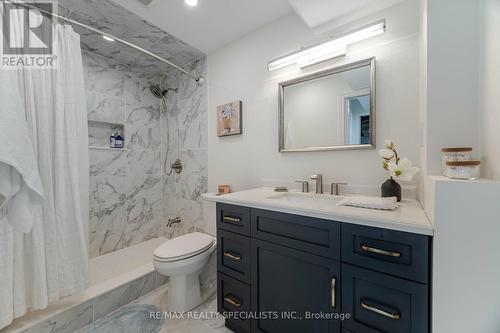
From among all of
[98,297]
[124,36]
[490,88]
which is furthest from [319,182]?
[124,36]

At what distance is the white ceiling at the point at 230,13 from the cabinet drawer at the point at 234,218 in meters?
1.30

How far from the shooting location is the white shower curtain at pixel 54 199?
113 cm

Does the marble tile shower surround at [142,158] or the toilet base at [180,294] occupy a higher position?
the marble tile shower surround at [142,158]

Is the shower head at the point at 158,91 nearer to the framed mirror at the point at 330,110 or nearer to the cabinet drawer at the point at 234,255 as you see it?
the framed mirror at the point at 330,110

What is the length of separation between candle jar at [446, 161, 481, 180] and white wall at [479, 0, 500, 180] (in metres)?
0.06

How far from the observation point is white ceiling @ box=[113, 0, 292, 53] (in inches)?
58.7

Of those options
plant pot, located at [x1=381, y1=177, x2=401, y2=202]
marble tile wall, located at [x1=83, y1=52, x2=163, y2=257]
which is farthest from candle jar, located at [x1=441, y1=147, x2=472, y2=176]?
marble tile wall, located at [x1=83, y1=52, x2=163, y2=257]

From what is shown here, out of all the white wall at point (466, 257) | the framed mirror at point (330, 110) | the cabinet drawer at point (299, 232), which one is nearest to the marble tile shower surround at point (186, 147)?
the framed mirror at point (330, 110)

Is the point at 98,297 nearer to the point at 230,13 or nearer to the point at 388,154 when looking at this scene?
the point at 388,154

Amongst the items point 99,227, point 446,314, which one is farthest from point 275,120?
point 99,227

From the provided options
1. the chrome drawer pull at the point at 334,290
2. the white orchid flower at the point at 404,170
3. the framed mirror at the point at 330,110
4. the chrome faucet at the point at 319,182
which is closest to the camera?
the chrome drawer pull at the point at 334,290

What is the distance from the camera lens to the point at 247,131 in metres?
1.88

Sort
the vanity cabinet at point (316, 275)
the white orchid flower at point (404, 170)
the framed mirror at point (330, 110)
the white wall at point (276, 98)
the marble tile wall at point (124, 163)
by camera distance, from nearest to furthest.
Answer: the vanity cabinet at point (316, 275), the white orchid flower at point (404, 170), the white wall at point (276, 98), the framed mirror at point (330, 110), the marble tile wall at point (124, 163)

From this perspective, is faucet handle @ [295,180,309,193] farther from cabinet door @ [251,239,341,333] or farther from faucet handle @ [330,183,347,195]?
cabinet door @ [251,239,341,333]
